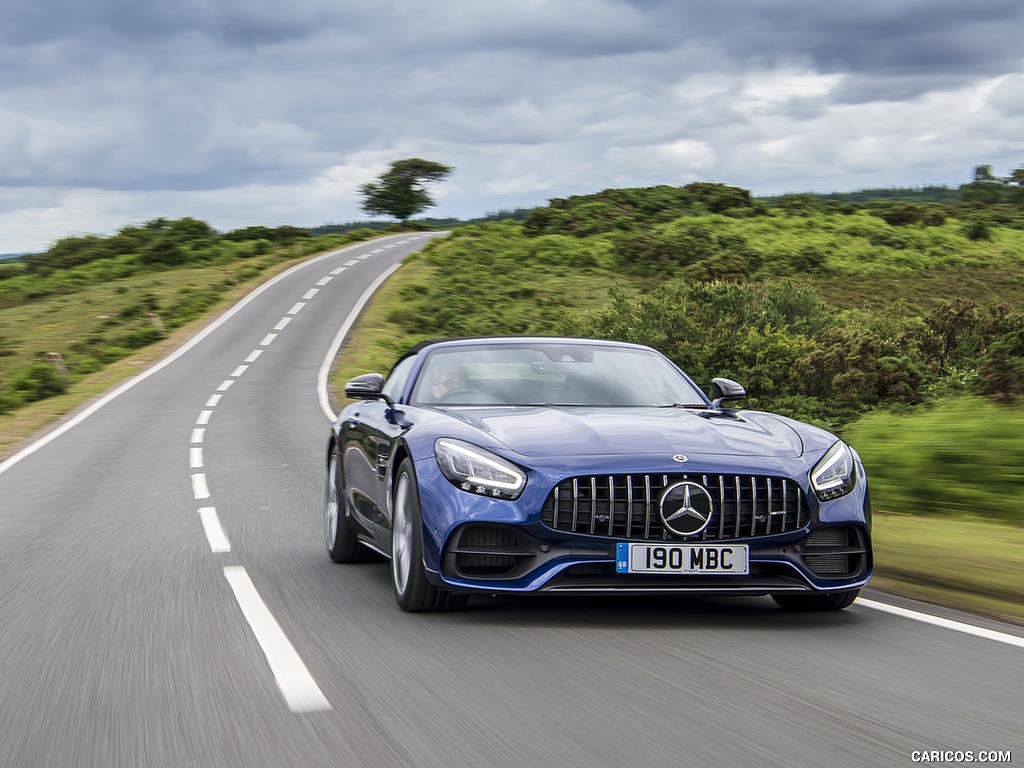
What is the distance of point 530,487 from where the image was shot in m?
5.33

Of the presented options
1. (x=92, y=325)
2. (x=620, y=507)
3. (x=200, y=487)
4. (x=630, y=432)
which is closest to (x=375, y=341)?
(x=92, y=325)

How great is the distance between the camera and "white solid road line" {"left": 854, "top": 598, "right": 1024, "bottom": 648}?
5215mm

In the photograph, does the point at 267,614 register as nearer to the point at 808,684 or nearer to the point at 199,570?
the point at 199,570

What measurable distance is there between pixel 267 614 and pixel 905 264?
60176mm

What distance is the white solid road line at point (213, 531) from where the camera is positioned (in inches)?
326

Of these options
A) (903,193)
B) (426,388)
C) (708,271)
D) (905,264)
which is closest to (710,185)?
(905,264)

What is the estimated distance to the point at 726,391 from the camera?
7.06m

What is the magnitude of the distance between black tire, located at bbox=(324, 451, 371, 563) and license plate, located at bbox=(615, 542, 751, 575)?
2.67m

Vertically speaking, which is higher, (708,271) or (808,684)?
(808,684)

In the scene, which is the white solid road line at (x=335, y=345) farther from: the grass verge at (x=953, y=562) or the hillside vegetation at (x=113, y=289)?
the grass verge at (x=953, y=562)

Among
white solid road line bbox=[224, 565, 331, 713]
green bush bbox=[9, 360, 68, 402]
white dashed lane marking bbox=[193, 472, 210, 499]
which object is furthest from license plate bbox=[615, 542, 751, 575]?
green bush bbox=[9, 360, 68, 402]

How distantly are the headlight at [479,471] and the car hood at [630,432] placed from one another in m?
0.13

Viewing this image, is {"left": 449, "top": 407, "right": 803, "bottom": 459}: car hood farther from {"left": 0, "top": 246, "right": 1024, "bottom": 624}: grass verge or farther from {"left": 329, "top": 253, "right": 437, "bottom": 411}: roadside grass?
{"left": 329, "top": 253, "right": 437, "bottom": 411}: roadside grass
